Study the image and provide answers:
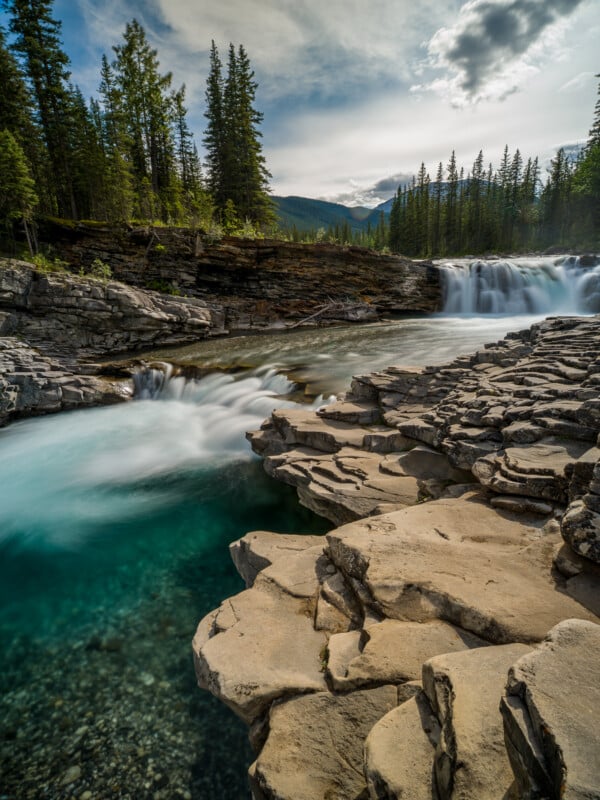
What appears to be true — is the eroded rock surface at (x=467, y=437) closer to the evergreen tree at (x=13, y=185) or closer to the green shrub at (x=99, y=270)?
the green shrub at (x=99, y=270)

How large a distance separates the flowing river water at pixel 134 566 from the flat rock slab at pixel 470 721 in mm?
2916

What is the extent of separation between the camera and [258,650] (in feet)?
11.2

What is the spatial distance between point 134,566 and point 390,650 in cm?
512

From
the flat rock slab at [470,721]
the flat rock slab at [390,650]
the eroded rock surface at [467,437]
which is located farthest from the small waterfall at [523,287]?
the flat rock slab at [470,721]

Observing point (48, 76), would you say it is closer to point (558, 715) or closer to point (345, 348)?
point (345, 348)

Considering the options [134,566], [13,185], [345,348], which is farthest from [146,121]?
[134,566]

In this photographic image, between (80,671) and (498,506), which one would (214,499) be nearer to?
(80,671)

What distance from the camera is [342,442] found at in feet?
25.8

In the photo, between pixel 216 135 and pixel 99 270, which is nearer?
pixel 99 270

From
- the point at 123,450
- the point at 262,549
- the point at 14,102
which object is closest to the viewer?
the point at 262,549

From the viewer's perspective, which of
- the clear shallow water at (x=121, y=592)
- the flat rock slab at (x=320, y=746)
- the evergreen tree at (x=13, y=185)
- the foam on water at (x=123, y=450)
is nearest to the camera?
the flat rock slab at (x=320, y=746)

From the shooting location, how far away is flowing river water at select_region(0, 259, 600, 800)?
3758 millimetres

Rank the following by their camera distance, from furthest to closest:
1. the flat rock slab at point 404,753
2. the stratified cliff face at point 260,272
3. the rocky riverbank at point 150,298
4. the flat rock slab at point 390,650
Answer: the stratified cliff face at point 260,272 → the rocky riverbank at point 150,298 → the flat rock slab at point 390,650 → the flat rock slab at point 404,753

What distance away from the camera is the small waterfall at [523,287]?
2469 cm
